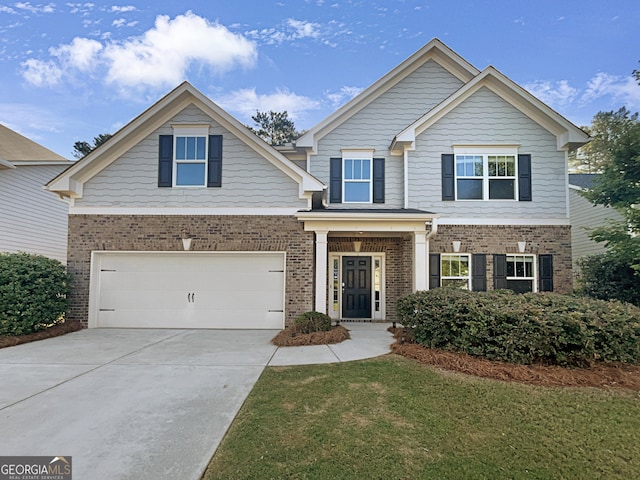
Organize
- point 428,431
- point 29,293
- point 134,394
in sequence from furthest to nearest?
1. point 29,293
2. point 134,394
3. point 428,431

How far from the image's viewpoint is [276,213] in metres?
9.68

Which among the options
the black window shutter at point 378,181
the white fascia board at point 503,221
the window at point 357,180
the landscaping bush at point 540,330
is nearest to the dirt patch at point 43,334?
the window at point 357,180

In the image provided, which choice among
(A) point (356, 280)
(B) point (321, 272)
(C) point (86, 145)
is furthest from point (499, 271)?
(C) point (86, 145)

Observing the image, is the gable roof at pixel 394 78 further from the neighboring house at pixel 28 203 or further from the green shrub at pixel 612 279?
the neighboring house at pixel 28 203

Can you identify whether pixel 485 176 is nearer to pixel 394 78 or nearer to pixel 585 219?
pixel 394 78

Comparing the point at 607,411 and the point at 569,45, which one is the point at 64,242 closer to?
the point at 607,411

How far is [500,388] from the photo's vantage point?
4609 mm

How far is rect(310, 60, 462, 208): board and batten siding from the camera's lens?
36.6ft

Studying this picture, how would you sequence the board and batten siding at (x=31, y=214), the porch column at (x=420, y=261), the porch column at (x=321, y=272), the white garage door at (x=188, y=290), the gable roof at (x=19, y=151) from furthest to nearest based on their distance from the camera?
the gable roof at (x=19, y=151)
the board and batten siding at (x=31, y=214)
the white garage door at (x=188, y=290)
the porch column at (x=420, y=261)
the porch column at (x=321, y=272)

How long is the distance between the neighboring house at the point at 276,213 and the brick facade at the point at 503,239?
0.03 meters

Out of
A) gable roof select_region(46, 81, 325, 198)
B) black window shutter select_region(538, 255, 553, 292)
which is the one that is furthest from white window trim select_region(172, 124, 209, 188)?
black window shutter select_region(538, 255, 553, 292)

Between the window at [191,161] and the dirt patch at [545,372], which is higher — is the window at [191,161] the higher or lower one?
the higher one

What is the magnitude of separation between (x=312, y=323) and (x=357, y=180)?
498cm

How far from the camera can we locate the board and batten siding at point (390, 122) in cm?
1114
